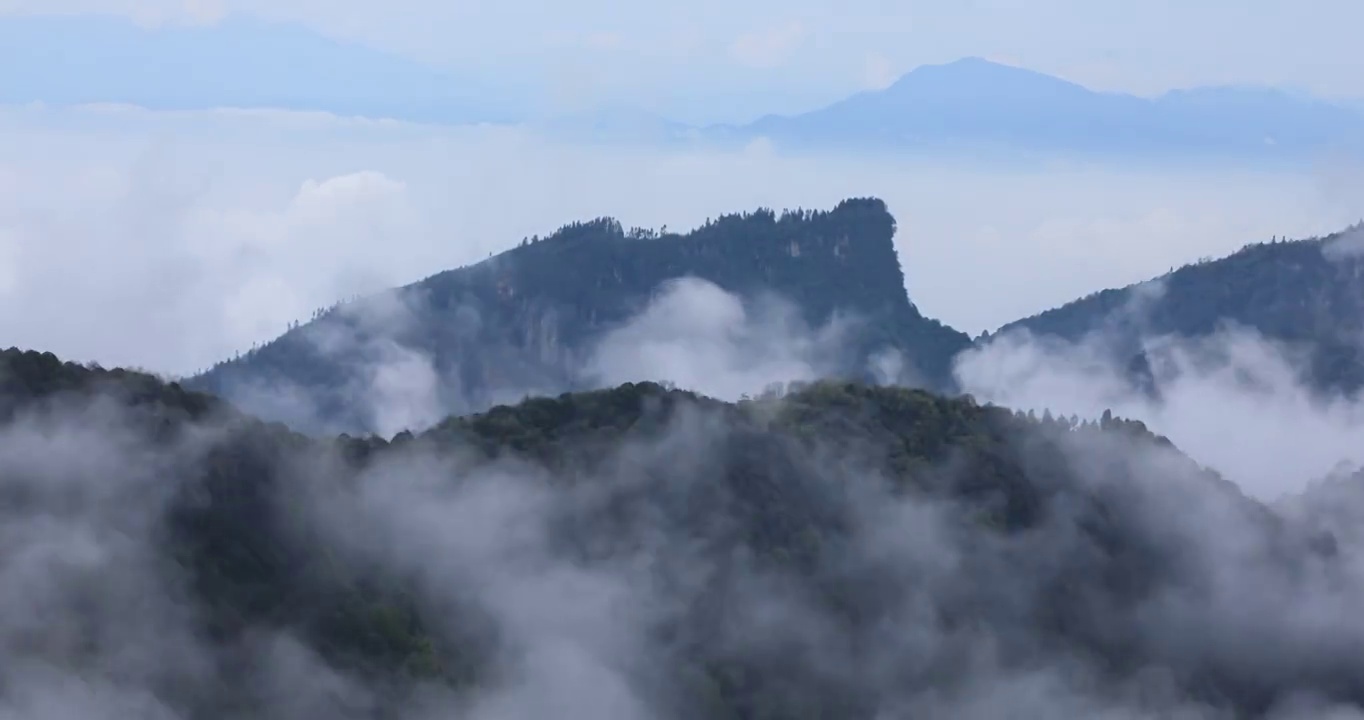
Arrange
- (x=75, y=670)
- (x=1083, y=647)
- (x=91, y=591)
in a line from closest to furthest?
1. (x=75, y=670)
2. (x=91, y=591)
3. (x=1083, y=647)

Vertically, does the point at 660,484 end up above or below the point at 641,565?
above

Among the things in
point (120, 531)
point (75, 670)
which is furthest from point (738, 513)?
point (75, 670)

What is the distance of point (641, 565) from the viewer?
10112 centimetres

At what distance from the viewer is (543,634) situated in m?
92.4

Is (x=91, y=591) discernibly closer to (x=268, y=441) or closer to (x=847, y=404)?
(x=268, y=441)

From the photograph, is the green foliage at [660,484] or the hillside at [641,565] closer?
the hillside at [641,565]

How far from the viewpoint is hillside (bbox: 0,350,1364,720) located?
8019 centimetres

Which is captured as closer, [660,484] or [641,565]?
[641,565]

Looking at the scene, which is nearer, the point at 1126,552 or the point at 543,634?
the point at 543,634

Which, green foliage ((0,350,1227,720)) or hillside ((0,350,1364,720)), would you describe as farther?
green foliage ((0,350,1227,720))

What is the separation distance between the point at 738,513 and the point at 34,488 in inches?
1416

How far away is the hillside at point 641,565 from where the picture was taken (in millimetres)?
80188

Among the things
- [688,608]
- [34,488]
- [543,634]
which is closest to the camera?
[34,488]

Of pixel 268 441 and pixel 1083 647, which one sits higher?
pixel 268 441
